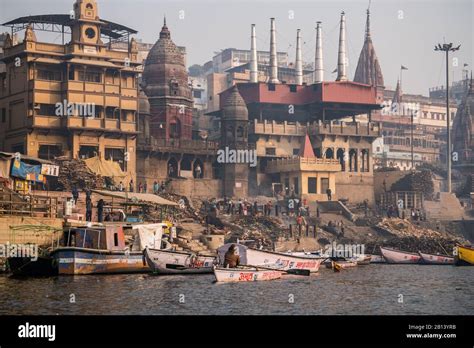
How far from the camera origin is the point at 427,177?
8831cm

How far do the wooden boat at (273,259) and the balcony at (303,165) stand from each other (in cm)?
3276

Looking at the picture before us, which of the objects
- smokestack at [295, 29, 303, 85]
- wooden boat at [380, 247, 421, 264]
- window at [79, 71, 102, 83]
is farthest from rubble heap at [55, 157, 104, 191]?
smokestack at [295, 29, 303, 85]

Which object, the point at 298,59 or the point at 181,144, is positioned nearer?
the point at 181,144

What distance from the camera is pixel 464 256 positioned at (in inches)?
2352

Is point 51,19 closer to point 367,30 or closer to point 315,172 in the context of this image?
point 315,172

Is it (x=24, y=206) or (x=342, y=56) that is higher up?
(x=342, y=56)

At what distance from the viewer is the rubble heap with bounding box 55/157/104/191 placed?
210 ft

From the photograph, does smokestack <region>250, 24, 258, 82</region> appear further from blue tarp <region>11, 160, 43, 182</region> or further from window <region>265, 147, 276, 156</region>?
blue tarp <region>11, 160, 43, 182</region>

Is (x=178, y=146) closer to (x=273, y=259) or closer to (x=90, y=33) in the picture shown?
(x=90, y=33)

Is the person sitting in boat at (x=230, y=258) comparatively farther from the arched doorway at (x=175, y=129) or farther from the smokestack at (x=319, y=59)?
the smokestack at (x=319, y=59)

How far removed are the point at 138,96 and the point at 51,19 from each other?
1070 centimetres

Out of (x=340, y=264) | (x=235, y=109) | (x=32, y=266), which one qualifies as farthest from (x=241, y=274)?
(x=235, y=109)

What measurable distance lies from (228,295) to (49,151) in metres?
37.7
